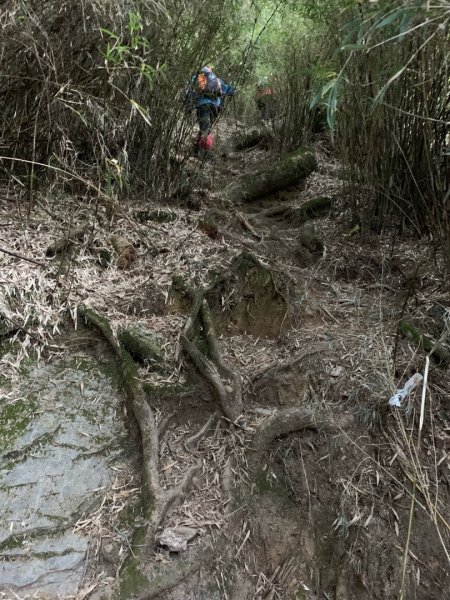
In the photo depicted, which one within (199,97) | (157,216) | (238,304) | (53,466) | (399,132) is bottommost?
(53,466)

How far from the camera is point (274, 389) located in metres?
2.30

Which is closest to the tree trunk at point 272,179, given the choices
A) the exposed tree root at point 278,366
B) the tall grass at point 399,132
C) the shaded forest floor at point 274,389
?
the shaded forest floor at point 274,389

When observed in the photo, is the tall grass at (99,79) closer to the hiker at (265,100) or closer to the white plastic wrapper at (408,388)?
the white plastic wrapper at (408,388)

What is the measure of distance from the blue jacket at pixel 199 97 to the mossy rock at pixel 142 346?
6.73 feet

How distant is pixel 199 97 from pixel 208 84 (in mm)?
159

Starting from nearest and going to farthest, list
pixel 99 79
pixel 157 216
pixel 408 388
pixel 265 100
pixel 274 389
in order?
pixel 408 388 → pixel 274 389 → pixel 99 79 → pixel 157 216 → pixel 265 100

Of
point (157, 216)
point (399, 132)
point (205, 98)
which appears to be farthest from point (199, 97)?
point (399, 132)

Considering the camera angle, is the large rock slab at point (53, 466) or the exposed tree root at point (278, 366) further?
the exposed tree root at point (278, 366)

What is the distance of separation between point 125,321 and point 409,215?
2023 millimetres

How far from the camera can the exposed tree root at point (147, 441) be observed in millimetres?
1813

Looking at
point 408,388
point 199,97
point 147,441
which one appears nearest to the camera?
point 408,388

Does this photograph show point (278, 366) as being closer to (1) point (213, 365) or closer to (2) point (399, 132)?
(1) point (213, 365)

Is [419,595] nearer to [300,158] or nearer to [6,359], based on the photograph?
[6,359]

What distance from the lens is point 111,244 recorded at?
305 centimetres
